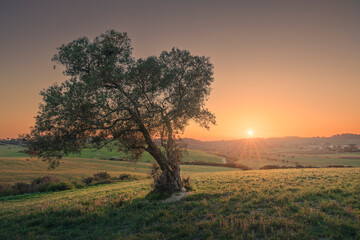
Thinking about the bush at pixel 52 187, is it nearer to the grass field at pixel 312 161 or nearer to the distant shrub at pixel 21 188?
the distant shrub at pixel 21 188

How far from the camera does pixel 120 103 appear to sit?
561 inches

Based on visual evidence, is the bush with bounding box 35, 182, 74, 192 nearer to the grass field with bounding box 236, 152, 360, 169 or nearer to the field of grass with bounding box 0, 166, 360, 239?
the field of grass with bounding box 0, 166, 360, 239

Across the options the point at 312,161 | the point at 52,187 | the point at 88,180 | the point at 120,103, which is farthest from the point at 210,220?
the point at 312,161

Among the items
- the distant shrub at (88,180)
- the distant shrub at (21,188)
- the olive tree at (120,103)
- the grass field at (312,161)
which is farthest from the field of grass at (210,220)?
the grass field at (312,161)

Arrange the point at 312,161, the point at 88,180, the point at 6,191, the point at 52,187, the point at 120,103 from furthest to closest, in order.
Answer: the point at 312,161 < the point at 88,180 < the point at 52,187 < the point at 6,191 < the point at 120,103

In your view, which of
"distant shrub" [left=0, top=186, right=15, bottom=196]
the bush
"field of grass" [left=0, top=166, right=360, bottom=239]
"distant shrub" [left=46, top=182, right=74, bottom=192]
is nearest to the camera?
"field of grass" [left=0, top=166, right=360, bottom=239]

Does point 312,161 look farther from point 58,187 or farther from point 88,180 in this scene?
point 58,187

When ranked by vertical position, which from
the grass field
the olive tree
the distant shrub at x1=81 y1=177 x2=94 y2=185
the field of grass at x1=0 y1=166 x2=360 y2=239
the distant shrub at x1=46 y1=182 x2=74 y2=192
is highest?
the olive tree

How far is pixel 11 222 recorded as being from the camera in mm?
12266

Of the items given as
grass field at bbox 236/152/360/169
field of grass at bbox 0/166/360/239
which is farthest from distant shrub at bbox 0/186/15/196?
grass field at bbox 236/152/360/169

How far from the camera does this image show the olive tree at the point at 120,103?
45.0 ft

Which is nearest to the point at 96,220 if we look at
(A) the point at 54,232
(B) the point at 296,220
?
(A) the point at 54,232

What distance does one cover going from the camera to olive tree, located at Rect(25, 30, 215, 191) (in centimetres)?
1373

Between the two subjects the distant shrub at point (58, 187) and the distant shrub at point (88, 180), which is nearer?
the distant shrub at point (58, 187)
